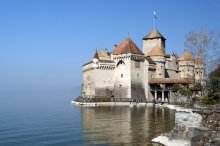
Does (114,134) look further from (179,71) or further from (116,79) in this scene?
(179,71)

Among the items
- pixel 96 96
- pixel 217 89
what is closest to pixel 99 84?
pixel 96 96

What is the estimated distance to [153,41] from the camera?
7431cm

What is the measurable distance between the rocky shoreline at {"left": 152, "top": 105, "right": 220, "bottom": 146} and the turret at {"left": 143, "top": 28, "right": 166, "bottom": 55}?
5414 centimetres

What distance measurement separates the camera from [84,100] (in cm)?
6519

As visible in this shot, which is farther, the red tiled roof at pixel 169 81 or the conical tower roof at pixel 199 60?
the red tiled roof at pixel 169 81

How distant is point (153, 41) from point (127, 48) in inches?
430

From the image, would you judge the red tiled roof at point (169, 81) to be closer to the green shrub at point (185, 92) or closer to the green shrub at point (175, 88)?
the green shrub at point (175, 88)

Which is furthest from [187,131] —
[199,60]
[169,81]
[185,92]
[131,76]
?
[131,76]

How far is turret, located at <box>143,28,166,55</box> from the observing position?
73.8 m

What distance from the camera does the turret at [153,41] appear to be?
7375 centimetres

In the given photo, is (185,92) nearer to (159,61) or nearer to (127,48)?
(159,61)

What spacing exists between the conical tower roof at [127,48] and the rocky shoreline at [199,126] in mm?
44605

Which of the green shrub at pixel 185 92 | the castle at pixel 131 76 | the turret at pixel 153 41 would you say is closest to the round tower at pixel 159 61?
the castle at pixel 131 76

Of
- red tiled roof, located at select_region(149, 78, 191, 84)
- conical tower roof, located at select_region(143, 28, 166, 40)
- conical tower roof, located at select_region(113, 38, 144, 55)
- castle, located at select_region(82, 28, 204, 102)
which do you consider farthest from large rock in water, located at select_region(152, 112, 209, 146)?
conical tower roof, located at select_region(143, 28, 166, 40)
